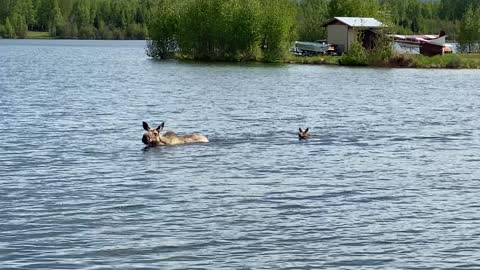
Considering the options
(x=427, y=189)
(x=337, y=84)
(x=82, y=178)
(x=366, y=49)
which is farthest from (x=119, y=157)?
(x=366, y=49)

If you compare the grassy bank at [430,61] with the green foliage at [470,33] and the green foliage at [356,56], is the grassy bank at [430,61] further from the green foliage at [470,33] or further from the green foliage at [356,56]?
the green foliage at [470,33]

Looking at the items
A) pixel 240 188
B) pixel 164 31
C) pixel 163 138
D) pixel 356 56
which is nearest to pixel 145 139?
pixel 163 138

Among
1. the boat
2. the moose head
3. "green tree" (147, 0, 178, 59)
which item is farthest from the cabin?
the moose head

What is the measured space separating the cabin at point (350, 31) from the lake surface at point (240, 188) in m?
73.7

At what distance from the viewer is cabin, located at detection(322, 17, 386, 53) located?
440 feet

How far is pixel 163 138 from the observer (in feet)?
125

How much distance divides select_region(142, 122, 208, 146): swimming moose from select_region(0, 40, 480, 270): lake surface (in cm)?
72

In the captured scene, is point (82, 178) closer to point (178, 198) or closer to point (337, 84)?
point (178, 198)

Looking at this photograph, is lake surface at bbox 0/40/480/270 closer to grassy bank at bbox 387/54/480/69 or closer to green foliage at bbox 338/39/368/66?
green foliage at bbox 338/39/368/66

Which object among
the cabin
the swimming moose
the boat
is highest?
the cabin

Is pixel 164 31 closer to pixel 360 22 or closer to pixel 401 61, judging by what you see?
pixel 360 22

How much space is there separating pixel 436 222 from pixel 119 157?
14.8m

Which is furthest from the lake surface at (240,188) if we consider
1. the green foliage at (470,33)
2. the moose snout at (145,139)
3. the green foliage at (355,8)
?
the green foliage at (355,8)

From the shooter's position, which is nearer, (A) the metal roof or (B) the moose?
(B) the moose
